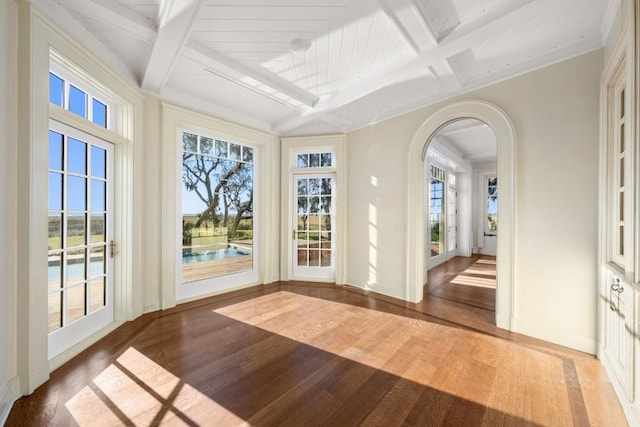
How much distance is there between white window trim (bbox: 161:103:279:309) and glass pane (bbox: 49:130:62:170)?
1.12 m

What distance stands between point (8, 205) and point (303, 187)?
3634 millimetres

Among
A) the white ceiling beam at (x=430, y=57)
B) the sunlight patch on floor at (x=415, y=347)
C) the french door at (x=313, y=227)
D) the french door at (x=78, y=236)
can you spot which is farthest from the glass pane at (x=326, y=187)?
the french door at (x=78, y=236)

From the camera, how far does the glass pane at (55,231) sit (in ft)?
7.14

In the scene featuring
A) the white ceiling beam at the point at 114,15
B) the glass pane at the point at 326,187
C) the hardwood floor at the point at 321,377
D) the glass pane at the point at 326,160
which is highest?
the white ceiling beam at the point at 114,15

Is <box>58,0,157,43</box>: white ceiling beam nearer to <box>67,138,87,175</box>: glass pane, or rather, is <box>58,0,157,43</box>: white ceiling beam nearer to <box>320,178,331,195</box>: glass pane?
<box>67,138,87,175</box>: glass pane

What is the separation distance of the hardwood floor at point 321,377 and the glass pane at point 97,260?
26.5 inches

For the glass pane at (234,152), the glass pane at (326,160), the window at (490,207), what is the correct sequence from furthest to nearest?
the window at (490,207)
the glass pane at (326,160)
the glass pane at (234,152)

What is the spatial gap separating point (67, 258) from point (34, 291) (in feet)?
1.87

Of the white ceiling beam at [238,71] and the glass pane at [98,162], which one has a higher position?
the white ceiling beam at [238,71]

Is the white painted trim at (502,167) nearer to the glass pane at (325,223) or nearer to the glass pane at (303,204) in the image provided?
the glass pane at (325,223)

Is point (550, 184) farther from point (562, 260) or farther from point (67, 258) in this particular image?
point (67, 258)

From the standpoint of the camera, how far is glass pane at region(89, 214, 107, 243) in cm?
265

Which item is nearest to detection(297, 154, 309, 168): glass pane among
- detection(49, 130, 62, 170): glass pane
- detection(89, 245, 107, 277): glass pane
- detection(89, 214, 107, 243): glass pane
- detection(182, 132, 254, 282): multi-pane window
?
detection(182, 132, 254, 282): multi-pane window

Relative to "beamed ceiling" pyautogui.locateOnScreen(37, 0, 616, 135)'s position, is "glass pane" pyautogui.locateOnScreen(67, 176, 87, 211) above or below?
below
